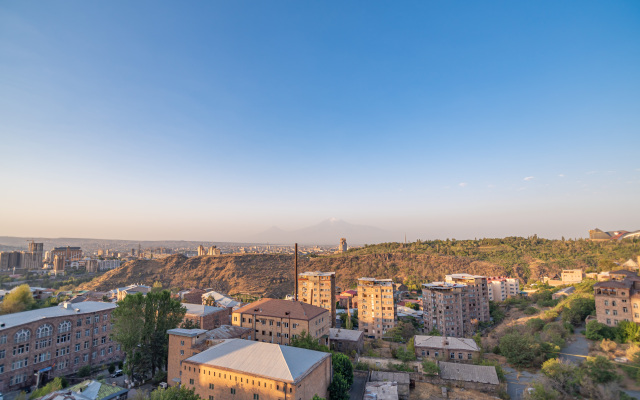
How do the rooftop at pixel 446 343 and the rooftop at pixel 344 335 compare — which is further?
the rooftop at pixel 344 335

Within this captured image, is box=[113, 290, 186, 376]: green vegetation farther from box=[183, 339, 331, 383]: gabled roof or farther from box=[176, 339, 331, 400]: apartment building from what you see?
box=[183, 339, 331, 383]: gabled roof

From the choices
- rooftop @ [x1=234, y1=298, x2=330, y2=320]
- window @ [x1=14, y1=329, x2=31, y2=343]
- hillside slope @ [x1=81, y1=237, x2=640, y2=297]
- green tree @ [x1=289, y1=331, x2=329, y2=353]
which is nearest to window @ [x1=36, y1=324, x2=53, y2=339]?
window @ [x1=14, y1=329, x2=31, y2=343]

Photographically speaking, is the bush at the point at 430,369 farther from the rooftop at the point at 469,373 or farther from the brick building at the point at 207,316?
the brick building at the point at 207,316

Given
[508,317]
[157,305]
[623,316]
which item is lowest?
[508,317]

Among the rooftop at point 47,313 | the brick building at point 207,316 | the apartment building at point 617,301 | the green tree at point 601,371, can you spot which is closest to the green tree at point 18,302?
the rooftop at point 47,313

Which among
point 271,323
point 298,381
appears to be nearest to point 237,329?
point 271,323

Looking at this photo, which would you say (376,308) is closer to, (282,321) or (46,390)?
(282,321)

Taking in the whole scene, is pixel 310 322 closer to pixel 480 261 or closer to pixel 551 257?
pixel 480 261
